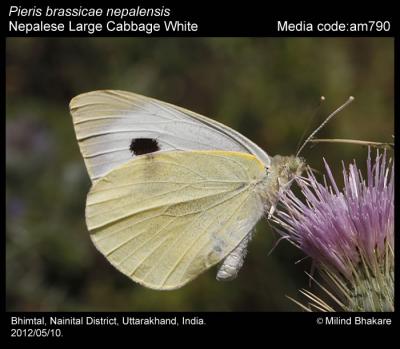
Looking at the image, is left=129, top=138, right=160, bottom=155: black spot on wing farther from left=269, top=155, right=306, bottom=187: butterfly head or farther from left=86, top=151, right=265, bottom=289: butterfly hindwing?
left=269, top=155, right=306, bottom=187: butterfly head

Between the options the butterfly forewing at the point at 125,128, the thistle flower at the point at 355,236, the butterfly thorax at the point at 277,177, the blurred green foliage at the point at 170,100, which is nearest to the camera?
the thistle flower at the point at 355,236

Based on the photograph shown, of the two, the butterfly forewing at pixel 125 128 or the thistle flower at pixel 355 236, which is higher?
the butterfly forewing at pixel 125 128

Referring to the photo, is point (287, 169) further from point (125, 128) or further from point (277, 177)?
point (125, 128)

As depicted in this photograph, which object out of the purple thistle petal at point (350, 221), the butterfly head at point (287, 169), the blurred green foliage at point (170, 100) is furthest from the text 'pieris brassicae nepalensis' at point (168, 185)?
the blurred green foliage at point (170, 100)

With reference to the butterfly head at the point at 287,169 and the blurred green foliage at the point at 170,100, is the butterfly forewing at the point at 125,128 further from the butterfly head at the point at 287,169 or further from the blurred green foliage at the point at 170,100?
the blurred green foliage at the point at 170,100

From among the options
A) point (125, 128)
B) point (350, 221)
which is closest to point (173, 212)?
point (125, 128)
